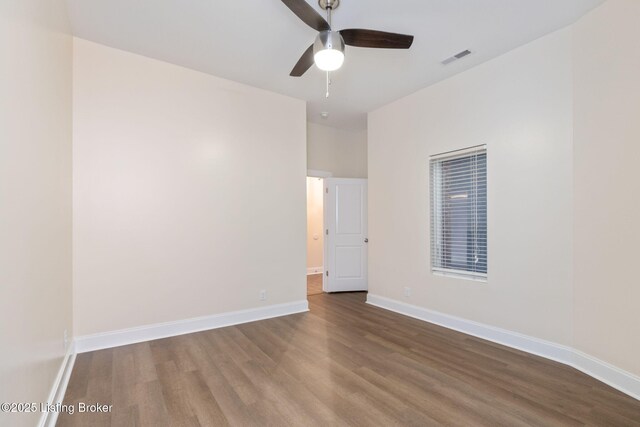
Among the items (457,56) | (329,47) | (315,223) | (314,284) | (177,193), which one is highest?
(457,56)

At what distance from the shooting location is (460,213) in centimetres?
373

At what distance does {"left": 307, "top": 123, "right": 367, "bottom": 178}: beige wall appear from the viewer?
5590 mm

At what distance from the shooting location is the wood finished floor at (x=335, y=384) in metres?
2.01

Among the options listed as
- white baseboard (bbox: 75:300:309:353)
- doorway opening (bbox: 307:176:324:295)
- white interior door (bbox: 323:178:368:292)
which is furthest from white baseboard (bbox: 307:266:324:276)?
white baseboard (bbox: 75:300:309:353)

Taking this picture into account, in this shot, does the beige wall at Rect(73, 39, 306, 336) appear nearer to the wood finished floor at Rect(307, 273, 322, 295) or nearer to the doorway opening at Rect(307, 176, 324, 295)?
the wood finished floor at Rect(307, 273, 322, 295)

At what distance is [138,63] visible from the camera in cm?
331

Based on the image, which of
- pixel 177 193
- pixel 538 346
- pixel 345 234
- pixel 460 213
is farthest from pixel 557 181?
pixel 177 193

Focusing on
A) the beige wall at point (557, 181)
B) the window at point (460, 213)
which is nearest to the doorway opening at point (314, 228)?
the beige wall at point (557, 181)

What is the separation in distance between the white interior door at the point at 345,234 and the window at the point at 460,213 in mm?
1813

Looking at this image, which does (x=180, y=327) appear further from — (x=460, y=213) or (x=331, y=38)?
(x=460, y=213)

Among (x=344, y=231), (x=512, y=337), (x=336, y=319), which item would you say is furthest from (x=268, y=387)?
(x=344, y=231)

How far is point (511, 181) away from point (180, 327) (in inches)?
158

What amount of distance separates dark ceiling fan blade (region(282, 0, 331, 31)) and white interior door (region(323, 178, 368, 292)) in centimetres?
346

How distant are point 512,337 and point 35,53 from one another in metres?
4.51
